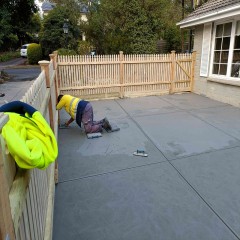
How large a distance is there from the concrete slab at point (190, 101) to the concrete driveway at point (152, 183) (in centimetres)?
166

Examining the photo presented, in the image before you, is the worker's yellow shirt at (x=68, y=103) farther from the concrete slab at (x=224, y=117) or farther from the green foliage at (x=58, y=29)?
the green foliage at (x=58, y=29)

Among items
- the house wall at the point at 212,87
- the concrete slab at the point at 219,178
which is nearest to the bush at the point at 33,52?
the house wall at the point at 212,87

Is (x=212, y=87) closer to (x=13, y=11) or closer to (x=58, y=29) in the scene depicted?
(x=13, y=11)

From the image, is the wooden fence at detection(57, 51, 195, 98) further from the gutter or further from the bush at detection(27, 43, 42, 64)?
the bush at detection(27, 43, 42, 64)

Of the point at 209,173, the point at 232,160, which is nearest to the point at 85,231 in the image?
the point at 209,173

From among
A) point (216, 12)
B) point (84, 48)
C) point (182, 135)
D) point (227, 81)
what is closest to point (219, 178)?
point (182, 135)

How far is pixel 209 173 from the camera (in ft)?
11.7

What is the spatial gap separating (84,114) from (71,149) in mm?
892

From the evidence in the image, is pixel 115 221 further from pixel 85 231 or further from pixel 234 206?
pixel 234 206

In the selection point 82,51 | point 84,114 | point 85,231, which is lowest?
point 85,231

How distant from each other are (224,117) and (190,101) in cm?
215

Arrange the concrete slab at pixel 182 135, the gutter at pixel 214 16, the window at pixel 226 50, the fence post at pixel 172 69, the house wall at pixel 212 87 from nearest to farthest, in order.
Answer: the concrete slab at pixel 182 135
the gutter at pixel 214 16
the window at pixel 226 50
the house wall at pixel 212 87
the fence post at pixel 172 69

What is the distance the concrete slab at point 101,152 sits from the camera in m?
3.82

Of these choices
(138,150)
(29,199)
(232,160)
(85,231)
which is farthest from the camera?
(138,150)
